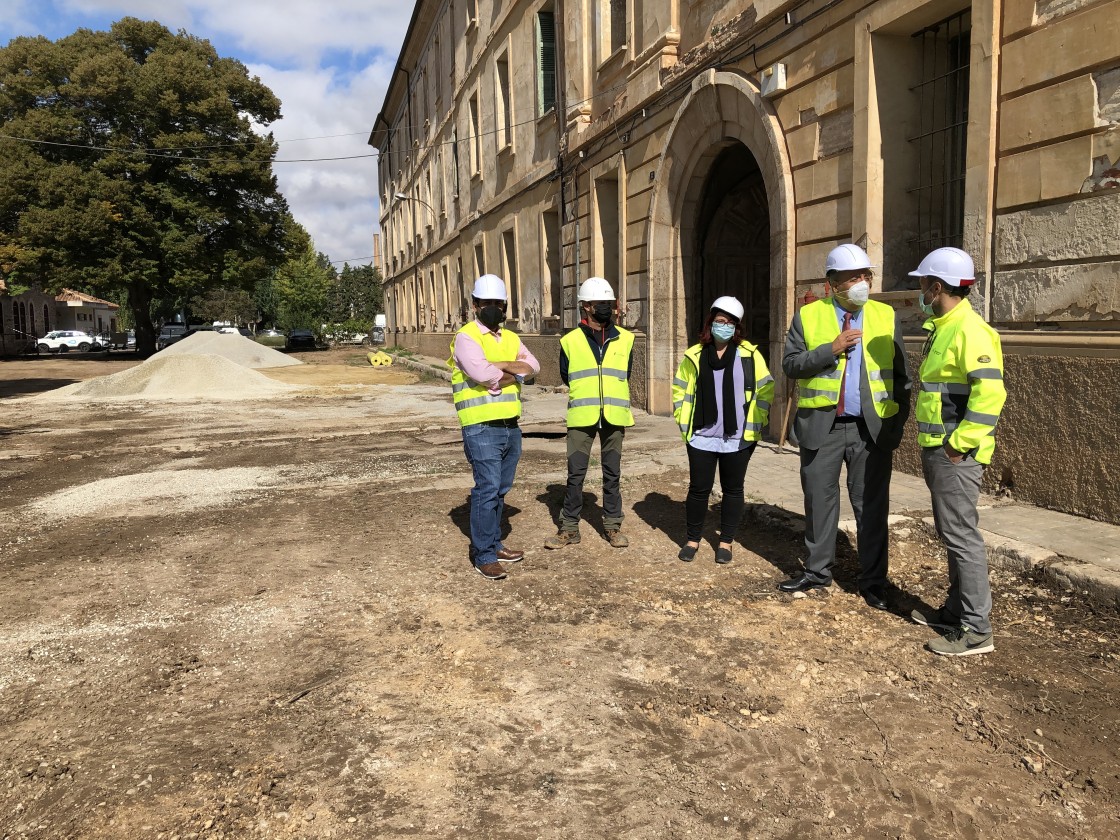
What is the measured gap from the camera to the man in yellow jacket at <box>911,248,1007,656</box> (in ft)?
11.1

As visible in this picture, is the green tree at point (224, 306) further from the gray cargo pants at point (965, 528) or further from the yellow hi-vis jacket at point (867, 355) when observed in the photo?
the gray cargo pants at point (965, 528)

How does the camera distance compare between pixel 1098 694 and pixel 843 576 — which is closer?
pixel 1098 694

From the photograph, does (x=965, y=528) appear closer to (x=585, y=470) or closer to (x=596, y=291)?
(x=585, y=470)

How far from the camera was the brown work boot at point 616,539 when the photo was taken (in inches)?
212

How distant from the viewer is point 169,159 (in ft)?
113

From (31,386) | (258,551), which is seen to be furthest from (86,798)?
(31,386)

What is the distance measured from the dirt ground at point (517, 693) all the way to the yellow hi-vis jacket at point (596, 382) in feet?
3.02

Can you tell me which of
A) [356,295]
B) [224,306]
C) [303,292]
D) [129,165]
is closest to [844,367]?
[129,165]

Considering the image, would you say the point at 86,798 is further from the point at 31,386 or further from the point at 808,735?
the point at 31,386

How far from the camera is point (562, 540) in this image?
5.45 meters

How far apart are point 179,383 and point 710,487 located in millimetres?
17859

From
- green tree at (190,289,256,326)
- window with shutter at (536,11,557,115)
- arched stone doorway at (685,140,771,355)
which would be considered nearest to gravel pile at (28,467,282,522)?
arched stone doorway at (685,140,771,355)

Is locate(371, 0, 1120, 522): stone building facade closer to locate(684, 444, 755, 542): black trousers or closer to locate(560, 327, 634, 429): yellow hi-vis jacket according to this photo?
locate(684, 444, 755, 542): black trousers

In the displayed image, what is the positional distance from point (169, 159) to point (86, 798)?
37932mm
